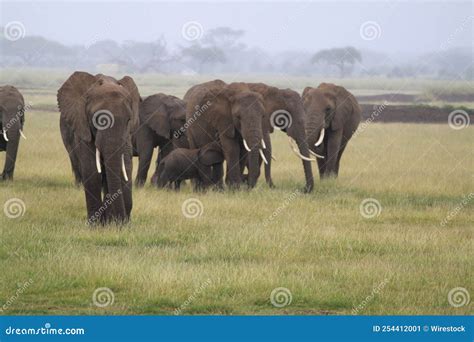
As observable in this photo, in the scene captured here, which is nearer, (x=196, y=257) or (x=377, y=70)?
(x=196, y=257)

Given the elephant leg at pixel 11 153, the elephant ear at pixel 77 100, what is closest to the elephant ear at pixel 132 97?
the elephant ear at pixel 77 100

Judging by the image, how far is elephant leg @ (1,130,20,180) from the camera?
706 inches

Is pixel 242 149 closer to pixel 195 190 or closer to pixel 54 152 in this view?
pixel 195 190

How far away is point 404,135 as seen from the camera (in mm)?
34344

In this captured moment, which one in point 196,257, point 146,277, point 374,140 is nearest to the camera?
point 146,277

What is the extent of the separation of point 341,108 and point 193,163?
435cm

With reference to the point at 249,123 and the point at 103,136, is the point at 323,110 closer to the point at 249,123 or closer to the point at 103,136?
the point at 249,123

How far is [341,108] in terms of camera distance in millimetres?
19719

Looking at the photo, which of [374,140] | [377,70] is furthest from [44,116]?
[377,70]

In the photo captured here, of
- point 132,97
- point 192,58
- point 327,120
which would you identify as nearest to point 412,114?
point 327,120

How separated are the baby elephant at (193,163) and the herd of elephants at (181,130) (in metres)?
0.02

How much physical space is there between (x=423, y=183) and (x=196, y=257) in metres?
8.80

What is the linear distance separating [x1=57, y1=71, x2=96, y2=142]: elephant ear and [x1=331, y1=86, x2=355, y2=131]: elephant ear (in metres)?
7.89

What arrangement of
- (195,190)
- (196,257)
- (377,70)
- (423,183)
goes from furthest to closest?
(377,70) < (423,183) < (195,190) < (196,257)
